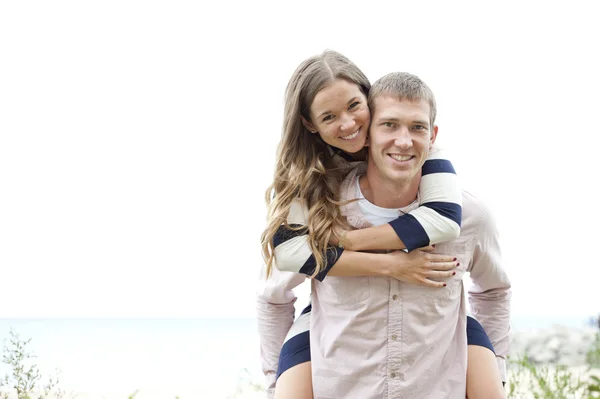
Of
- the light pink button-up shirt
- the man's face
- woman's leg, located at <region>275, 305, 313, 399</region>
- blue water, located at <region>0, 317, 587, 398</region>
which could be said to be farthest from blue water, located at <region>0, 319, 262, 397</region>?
the man's face

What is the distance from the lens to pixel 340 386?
231 centimetres

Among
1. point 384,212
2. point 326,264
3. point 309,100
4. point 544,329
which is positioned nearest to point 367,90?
point 309,100

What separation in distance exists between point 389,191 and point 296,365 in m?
0.65

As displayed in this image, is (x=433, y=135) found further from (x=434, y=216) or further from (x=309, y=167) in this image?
(x=309, y=167)

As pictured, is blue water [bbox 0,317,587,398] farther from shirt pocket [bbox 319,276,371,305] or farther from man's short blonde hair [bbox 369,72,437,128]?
man's short blonde hair [bbox 369,72,437,128]

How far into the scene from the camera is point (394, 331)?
7.44ft

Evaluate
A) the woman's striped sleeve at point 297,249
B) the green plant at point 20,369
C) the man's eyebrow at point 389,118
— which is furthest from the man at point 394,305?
the green plant at point 20,369

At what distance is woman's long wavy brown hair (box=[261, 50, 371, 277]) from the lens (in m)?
2.27

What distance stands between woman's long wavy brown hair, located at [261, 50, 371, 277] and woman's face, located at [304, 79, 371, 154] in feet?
0.10

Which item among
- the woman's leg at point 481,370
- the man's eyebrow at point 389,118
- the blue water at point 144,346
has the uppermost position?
the man's eyebrow at point 389,118

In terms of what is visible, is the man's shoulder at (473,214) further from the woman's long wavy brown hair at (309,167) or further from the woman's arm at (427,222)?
the woman's long wavy brown hair at (309,167)

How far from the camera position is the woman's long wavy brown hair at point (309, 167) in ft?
7.45

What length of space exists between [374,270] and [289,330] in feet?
1.78

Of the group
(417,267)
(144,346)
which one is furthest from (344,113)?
(144,346)
